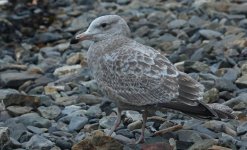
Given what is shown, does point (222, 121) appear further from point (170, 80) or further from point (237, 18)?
point (237, 18)

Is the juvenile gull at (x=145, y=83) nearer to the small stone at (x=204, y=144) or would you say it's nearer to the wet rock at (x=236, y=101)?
the small stone at (x=204, y=144)

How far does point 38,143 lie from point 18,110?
4.02ft

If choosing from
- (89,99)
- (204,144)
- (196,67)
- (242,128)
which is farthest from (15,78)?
(204,144)

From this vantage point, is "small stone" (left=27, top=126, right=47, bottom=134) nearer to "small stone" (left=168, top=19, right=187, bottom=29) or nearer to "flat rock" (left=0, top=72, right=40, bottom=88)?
"flat rock" (left=0, top=72, right=40, bottom=88)

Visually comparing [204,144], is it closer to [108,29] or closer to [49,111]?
[108,29]

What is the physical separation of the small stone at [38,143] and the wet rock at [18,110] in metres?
1.01

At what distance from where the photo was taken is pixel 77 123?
7008 millimetres

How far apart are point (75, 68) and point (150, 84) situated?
3692 millimetres

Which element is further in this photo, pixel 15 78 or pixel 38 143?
pixel 15 78

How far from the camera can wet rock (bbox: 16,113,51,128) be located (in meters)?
7.10

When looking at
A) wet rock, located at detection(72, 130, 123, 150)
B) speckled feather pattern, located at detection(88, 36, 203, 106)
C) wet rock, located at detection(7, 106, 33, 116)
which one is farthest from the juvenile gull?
wet rock, located at detection(7, 106, 33, 116)

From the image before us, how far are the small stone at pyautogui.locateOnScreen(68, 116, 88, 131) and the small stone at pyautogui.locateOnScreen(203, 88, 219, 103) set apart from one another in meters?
1.24

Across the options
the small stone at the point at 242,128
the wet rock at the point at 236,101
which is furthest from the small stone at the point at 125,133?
the wet rock at the point at 236,101

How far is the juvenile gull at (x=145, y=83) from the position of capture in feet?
19.5
